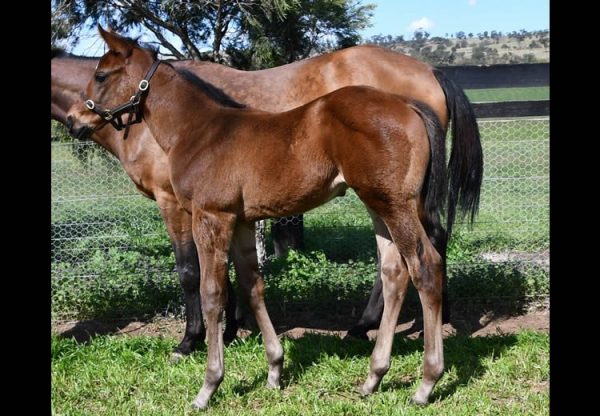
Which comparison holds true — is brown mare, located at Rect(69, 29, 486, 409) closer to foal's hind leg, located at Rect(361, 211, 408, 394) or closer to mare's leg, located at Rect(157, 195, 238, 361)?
foal's hind leg, located at Rect(361, 211, 408, 394)

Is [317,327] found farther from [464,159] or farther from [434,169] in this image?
Result: [434,169]

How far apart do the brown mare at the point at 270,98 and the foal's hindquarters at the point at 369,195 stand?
1.02 meters

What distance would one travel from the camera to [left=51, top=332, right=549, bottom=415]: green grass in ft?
11.8

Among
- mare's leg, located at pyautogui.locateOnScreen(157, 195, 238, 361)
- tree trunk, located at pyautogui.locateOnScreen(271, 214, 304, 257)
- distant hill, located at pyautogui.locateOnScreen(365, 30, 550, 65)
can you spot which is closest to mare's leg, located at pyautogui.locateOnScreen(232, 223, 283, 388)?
mare's leg, located at pyautogui.locateOnScreen(157, 195, 238, 361)

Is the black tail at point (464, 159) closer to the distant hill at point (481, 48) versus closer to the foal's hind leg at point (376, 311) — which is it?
the foal's hind leg at point (376, 311)

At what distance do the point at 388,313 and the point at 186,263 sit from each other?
171cm

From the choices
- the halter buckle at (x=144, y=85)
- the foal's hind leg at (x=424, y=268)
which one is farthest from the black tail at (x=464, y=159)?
the halter buckle at (x=144, y=85)

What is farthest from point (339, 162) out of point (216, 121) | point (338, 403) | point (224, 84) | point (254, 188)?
point (224, 84)

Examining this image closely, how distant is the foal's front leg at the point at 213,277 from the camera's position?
142 inches

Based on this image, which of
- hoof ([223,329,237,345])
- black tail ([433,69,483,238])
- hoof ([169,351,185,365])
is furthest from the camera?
hoof ([223,329,237,345])

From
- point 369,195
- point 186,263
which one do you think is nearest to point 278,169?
point 369,195

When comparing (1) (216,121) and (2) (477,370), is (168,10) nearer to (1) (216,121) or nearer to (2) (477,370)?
(1) (216,121)

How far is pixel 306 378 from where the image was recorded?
404 centimetres

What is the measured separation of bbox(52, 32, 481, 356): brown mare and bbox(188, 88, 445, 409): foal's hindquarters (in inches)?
40.0
